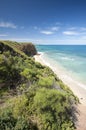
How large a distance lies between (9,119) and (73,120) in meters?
4.68

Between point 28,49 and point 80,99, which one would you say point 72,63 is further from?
point 80,99

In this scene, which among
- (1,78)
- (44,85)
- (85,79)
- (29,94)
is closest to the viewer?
(29,94)

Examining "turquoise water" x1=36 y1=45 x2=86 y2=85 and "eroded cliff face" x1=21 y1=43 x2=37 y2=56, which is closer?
"turquoise water" x1=36 y1=45 x2=86 y2=85

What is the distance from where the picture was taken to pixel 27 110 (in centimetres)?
1119

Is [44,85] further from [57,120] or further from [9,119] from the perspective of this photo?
[9,119]

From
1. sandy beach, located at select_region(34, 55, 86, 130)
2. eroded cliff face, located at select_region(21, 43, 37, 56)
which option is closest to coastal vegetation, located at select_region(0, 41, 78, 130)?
sandy beach, located at select_region(34, 55, 86, 130)

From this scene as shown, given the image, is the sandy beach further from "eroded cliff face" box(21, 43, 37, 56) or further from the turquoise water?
"eroded cliff face" box(21, 43, 37, 56)

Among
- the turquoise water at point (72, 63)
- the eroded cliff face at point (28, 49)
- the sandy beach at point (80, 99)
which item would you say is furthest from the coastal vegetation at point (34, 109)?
the eroded cliff face at point (28, 49)

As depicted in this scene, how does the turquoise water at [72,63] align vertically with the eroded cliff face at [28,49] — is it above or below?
below

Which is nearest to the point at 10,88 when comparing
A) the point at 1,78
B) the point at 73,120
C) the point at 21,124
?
the point at 1,78

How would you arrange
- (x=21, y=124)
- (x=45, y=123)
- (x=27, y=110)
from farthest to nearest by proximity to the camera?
1. (x=27, y=110)
2. (x=45, y=123)
3. (x=21, y=124)

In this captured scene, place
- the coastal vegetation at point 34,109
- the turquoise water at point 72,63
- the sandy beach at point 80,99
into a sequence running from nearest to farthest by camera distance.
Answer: the coastal vegetation at point 34,109
the sandy beach at point 80,99
the turquoise water at point 72,63

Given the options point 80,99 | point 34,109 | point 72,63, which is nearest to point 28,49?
point 72,63

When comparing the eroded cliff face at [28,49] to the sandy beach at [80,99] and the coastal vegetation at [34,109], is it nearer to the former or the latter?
the sandy beach at [80,99]
